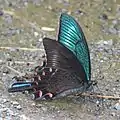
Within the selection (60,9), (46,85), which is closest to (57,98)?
(46,85)

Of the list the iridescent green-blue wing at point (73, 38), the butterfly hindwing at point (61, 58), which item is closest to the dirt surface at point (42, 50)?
the butterfly hindwing at point (61, 58)

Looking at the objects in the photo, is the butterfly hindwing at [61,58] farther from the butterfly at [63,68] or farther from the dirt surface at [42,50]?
the dirt surface at [42,50]

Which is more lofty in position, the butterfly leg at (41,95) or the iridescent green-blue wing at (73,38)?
the iridescent green-blue wing at (73,38)

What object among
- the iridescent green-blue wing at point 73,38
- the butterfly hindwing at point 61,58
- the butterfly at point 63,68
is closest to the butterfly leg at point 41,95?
the butterfly at point 63,68

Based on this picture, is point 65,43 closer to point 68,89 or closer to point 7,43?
point 68,89

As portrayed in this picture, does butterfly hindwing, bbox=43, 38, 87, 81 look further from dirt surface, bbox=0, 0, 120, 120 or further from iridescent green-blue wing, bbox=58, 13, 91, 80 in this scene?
dirt surface, bbox=0, 0, 120, 120

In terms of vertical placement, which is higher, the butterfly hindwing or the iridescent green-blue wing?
the iridescent green-blue wing

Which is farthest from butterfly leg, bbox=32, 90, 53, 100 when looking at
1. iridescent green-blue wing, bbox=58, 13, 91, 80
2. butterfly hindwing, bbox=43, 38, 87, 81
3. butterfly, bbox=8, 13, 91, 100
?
iridescent green-blue wing, bbox=58, 13, 91, 80

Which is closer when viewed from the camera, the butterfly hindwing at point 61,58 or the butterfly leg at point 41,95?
the butterfly hindwing at point 61,58
